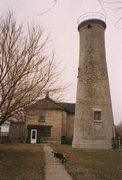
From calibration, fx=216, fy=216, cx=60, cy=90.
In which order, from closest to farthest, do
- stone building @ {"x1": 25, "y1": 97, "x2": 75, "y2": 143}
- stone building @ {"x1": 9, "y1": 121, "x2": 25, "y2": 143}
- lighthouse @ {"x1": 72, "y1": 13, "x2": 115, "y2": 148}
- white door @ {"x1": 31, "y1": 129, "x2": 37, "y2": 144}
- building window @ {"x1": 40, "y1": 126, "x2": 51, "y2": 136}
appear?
lighthouse @ {"x1": 72, "y1": 13, "x2": 115, "y2": 148}, white door @ {"x1": 31, "y1": 129, "x2": 37, "y2": 144}, stone building @ {"x1": 25, "y1": 97, "x2": 75, "y2": 143}, building window @ {"x1": 40, "y1": 126, "x2": 51, "y2": 136}, stone building @ {"x1": 9, "y1": 121, "x2": 25, "y2": 143}

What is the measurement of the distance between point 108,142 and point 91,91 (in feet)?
17.7

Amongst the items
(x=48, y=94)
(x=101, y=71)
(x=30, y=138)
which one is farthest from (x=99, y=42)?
(x=30, y=138)

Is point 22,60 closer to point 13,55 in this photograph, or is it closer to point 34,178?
point 13,55

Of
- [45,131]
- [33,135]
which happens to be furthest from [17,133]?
[45,131]

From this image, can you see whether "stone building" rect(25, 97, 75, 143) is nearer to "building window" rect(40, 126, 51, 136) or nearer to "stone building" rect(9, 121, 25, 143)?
"building window" rect(40, 126, 51, 136)

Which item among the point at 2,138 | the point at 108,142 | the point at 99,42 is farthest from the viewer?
the point at 2,138

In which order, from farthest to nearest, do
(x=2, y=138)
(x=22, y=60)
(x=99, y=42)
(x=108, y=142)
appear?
(x=2, y=138) < (x=99, y=42) < (x=108, y=142) < (x=22, y=60)

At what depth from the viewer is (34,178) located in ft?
24.3

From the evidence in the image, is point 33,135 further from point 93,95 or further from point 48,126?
point 93,95

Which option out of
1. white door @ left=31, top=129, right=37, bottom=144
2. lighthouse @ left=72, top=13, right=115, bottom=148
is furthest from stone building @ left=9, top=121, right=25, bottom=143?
lighthouse @ left=72, top=13, right=115, bottom=148

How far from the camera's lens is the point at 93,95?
22219 millimetres

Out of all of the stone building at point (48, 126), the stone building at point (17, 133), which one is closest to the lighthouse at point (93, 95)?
the stone building at point (48, 126)

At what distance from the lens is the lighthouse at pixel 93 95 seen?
2162 cm

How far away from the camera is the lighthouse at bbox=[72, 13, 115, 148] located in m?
21.6
